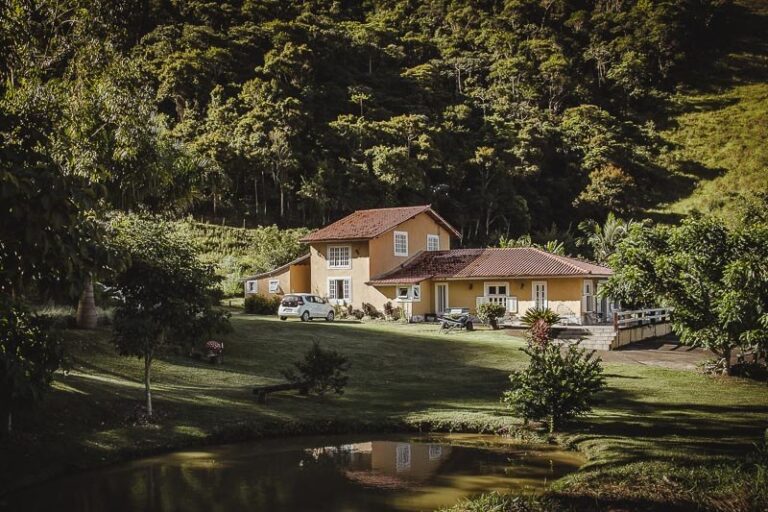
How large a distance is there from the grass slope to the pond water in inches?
2572

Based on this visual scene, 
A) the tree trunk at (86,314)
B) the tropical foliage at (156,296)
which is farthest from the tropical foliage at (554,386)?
the tree trunk at (86,314)

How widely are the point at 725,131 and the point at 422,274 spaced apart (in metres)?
76.4

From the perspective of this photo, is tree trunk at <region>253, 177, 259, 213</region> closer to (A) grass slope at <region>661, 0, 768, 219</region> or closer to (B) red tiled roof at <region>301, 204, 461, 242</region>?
(B) red tiled roof at <region>301, 204, 461, 242</region>

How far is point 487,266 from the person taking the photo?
40.4 meters

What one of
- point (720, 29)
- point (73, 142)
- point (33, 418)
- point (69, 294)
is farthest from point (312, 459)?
point (720, 29)

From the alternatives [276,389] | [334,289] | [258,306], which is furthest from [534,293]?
[276,389]

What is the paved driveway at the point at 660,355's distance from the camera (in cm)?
2588

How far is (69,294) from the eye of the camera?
802 cm

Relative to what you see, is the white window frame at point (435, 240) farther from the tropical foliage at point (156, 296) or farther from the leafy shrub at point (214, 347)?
the tropical foliage at point (156, 296)

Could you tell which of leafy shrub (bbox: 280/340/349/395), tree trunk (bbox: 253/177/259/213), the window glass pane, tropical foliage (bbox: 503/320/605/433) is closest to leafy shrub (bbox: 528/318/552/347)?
tropical foliage (bbox: 503/320/605/433)

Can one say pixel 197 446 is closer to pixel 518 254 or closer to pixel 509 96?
pixel 518 254

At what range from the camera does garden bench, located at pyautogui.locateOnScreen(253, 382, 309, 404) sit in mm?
18531

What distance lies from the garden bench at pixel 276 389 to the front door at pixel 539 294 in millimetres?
21379

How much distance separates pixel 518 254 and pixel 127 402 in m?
28.2
